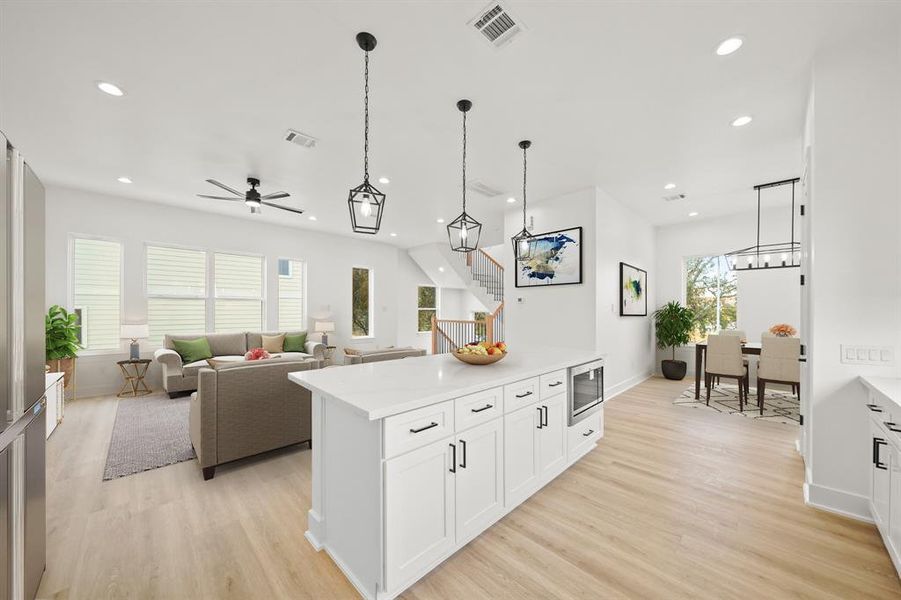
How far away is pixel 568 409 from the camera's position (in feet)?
9.05

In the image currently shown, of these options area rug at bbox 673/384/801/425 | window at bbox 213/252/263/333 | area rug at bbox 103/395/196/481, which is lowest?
area rug at bbox 103/395/196/481

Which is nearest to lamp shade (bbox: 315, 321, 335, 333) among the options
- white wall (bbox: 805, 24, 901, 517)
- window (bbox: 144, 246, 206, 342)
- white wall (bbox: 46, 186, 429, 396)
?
white wall (bbox: 46, 186, 429, 396)

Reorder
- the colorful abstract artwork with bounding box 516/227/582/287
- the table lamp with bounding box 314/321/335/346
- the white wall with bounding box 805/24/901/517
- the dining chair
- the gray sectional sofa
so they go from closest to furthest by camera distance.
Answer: the white wall with bounding box 805/24/901/517 < the dining chair < the colorful abstract artwork with bounding box 516/227/582/287 < the gray sectional sofa < the table lamp with bounding box 314/321/335/346

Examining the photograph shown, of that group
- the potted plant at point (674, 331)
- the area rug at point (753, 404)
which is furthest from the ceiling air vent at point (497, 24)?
the potted plant at point (674, 331)

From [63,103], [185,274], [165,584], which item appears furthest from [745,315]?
[185,274]

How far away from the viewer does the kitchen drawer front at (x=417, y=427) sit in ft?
5.07

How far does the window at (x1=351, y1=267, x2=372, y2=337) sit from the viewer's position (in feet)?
28.5

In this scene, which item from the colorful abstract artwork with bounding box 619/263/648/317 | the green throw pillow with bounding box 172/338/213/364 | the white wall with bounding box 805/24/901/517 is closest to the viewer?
the white wall with bounding box 805/24/901/517

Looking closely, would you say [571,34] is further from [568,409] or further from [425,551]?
[425,551]

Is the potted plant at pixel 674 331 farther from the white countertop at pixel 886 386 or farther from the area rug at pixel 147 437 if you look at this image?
the area rug at pixel 147 437

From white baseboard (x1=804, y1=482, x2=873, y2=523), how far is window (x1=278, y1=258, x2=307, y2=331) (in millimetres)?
7607

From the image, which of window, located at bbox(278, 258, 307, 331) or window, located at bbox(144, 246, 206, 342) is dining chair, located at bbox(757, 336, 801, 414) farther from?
→ window, located at bbox(144, 246, 206, 342)

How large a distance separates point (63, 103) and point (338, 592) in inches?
162

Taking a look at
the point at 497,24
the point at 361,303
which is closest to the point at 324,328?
the point at 361,303
